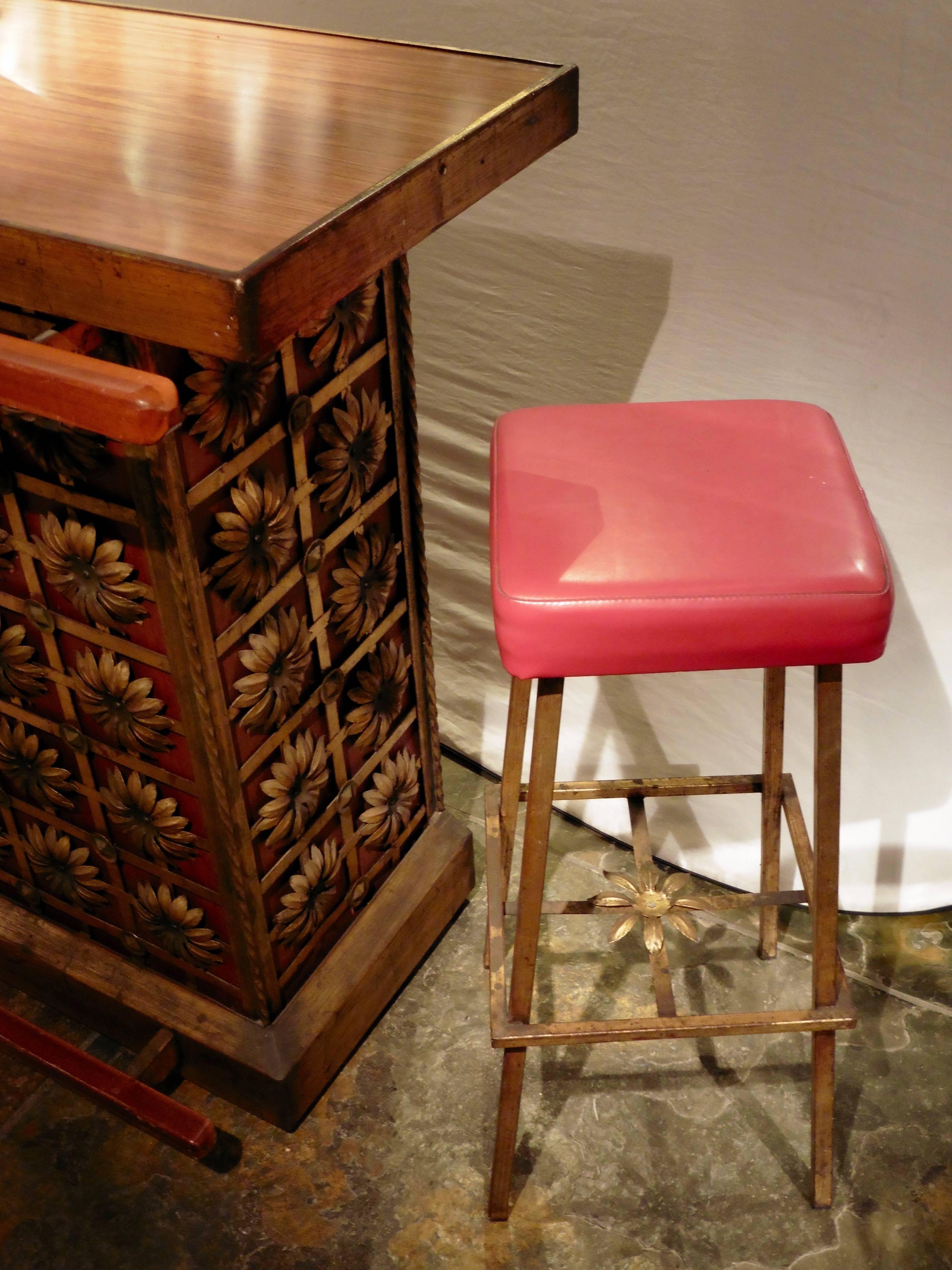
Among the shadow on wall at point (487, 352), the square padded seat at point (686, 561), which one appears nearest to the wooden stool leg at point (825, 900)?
the square padded seat at point (686, 561)

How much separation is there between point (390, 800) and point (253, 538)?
26.2 inches

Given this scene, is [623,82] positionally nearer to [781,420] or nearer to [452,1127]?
[781,420]

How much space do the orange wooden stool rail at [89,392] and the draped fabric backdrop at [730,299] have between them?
1.83ft

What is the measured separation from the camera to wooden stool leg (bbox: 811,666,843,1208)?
150 cm

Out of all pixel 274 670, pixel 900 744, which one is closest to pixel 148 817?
pixel 274 670

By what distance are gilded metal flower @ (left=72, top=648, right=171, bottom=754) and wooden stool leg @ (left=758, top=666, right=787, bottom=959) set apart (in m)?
0.84

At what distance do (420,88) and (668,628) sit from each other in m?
0.68

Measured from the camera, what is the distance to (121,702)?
165 centimetres

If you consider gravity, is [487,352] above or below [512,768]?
above

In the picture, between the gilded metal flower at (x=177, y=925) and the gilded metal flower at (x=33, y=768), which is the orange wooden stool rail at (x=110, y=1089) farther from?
the gilded metal flower at (x=33, y=768)

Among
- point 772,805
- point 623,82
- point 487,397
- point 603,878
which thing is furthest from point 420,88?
point 603,878

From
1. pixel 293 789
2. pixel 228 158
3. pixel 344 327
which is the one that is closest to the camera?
pixel 228 158

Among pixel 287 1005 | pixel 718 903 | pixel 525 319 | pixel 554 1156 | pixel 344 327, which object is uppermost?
pixel 344 327

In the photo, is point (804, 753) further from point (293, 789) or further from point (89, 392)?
point (89, 392)
